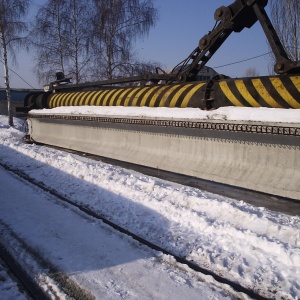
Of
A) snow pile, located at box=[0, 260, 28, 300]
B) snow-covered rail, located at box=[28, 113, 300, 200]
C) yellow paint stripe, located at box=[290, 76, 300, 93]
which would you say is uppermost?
yellow paint stripe, located at box=[290, 76, 300, 93]

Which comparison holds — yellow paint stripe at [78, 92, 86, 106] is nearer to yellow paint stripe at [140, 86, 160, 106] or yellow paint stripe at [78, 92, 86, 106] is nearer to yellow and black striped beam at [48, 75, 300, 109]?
yellow and black striped beam at [48, 75, 300, 109]

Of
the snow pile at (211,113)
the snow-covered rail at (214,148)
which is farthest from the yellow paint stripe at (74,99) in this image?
the snow pile at (211,113)

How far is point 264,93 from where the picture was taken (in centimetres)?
469

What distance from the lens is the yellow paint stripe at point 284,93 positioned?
171 inches

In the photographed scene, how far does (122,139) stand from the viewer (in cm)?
777

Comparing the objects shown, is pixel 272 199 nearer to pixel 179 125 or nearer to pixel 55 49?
pixel 179 125

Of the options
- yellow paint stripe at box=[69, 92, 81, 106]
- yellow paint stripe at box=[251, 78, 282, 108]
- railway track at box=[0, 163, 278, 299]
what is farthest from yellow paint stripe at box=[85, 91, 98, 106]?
yellow paint stripe at box=[251, 78, 282, 108]

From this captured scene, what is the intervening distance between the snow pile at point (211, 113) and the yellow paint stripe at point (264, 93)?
5.6 inches

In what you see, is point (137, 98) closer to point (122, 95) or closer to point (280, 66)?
point (122, 95)

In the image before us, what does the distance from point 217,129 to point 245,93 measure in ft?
2.04

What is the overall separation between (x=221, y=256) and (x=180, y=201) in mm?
1543

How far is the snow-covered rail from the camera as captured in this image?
4500 millimetres

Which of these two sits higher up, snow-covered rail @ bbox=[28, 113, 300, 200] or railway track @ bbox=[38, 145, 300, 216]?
snow-covered rail @ bbox=[28, 113, 300, 200]

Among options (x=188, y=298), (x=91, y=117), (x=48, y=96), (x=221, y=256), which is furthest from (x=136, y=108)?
(x=48, y=96)
